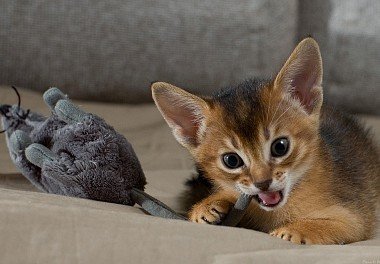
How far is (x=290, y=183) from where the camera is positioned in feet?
4.31

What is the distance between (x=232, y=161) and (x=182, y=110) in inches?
6.7

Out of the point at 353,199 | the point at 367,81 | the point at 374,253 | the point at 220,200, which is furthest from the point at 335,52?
the point at 374,253

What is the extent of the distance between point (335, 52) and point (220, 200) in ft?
3.60

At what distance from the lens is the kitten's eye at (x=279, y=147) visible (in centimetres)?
129

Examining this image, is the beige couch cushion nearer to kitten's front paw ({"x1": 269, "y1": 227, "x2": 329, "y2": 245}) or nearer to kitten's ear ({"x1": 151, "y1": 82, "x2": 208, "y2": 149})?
kitten's front paw ({"x1": 269, "y1": 227, "x2": 329, "y2": 245})

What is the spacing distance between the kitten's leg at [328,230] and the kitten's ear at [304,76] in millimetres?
213

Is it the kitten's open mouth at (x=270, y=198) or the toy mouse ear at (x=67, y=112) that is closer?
the kitten's open mouth at (x=270, y=198)

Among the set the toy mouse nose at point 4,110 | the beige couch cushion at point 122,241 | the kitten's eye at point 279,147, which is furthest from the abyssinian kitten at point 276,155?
the toy mouse nose at point 4,110

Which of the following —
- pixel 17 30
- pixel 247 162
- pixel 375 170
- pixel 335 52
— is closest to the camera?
pixel 247 162

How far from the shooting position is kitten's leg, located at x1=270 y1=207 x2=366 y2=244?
1.23 metres

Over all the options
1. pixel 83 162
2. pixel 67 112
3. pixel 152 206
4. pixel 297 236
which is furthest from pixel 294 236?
pixel 67 112

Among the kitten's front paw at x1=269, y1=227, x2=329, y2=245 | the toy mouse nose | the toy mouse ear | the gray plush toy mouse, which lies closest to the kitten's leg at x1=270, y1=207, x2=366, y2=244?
the kitten's front paw at x1=269, y1=227, x2=329, y2=245

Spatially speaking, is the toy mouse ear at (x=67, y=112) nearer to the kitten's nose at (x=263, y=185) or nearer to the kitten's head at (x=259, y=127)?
the kitten's head at (x=259, y=127)

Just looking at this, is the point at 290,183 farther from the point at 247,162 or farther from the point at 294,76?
the point at 294,76
